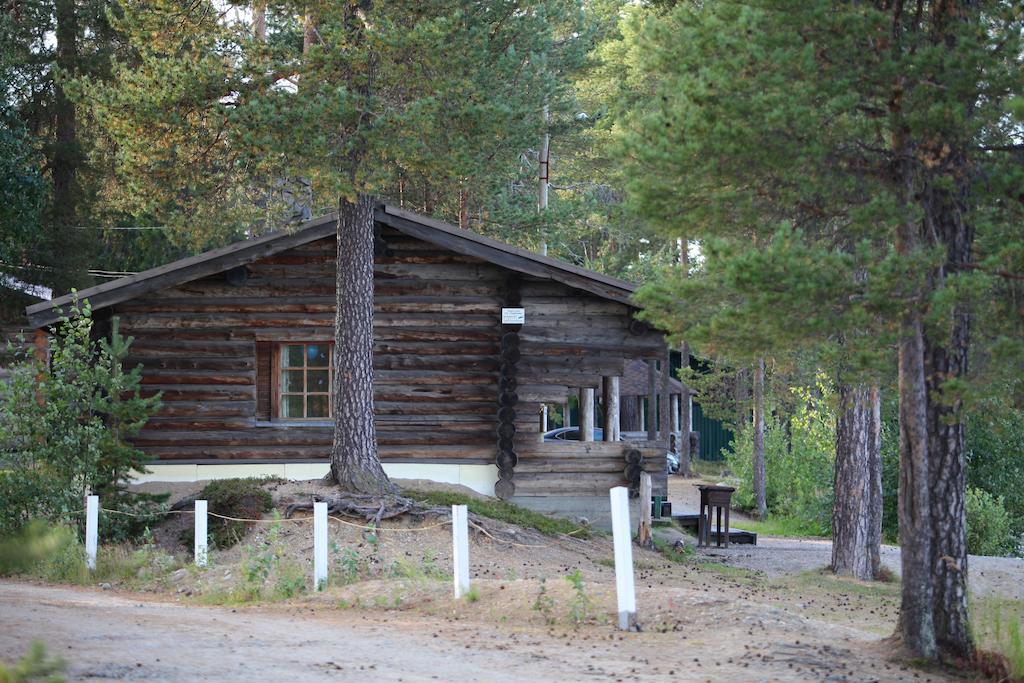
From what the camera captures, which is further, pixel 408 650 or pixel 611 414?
pixel 611 414

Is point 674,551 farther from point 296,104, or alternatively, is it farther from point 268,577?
point 296,104

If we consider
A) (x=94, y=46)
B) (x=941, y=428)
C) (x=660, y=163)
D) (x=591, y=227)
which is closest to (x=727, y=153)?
(x=660, y=163)

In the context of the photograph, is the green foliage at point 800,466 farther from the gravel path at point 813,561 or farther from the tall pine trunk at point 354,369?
the tall pine trunk at point 354,369

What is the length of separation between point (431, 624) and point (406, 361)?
969 centimetres

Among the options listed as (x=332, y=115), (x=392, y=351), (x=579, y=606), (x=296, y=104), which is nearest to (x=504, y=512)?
(x=392, y=351)

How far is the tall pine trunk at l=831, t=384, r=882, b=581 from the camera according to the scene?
17688 mm

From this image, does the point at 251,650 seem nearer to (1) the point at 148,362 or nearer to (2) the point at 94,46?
(1) the point at 148,362

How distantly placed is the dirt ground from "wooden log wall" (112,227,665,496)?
13.8ft

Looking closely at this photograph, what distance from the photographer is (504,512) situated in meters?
17.6

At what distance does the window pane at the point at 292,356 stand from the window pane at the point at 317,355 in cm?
14

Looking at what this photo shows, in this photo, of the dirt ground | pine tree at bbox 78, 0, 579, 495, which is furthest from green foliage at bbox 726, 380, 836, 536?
the dirt ground

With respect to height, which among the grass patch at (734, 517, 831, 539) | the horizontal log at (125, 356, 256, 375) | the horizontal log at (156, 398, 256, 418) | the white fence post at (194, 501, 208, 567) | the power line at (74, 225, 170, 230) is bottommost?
the grass patch at (734, 517, 831, 539)

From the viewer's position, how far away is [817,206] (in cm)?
984

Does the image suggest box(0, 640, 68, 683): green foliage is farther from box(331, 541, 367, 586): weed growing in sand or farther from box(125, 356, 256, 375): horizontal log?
box(125, 356, 256, 375): horizontal log
